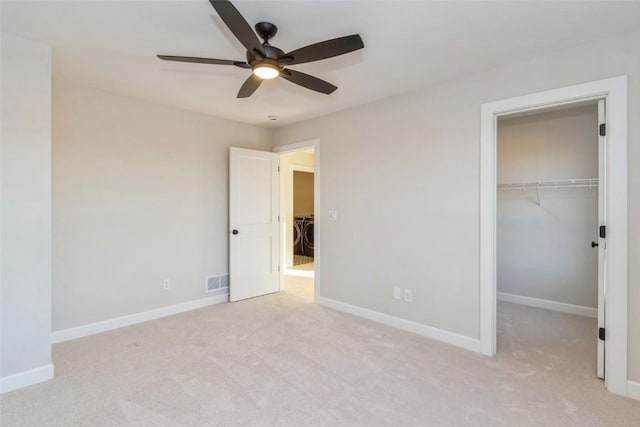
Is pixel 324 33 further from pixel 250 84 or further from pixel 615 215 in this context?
pixel 615 215

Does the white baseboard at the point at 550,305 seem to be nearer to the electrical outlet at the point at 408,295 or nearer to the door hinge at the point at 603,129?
the electrical outlet at the point at 408,295

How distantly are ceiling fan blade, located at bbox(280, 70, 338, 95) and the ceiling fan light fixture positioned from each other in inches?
2.9

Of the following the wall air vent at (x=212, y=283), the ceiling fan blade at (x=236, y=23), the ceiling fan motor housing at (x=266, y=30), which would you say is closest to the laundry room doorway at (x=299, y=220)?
the wall air vent at (x=212, y=283)

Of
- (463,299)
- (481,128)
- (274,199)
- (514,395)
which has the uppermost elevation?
(481,128)

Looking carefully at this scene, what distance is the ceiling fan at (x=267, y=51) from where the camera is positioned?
156 cm

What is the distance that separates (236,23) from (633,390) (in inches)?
129

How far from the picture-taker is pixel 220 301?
423 centimetres

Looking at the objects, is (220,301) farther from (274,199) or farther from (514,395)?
(514,395)

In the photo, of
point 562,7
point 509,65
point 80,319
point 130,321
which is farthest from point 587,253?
point 80,319

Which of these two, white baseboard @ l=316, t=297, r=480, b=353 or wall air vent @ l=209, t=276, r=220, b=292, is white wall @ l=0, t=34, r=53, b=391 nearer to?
wall air vent @ l=209, t=276, r=220, b=292

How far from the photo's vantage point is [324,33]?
7.07ft

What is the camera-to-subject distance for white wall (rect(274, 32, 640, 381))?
2248 mm

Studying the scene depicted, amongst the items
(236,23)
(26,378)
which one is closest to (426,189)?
(236,23)

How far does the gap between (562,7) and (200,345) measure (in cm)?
363
